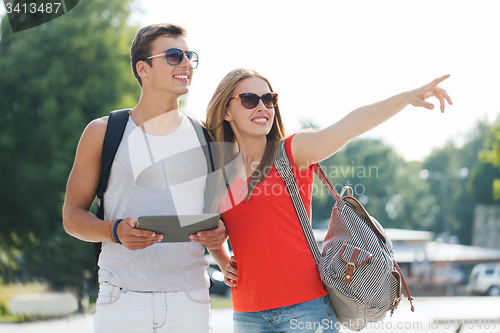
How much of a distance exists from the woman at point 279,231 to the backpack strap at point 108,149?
70 cm

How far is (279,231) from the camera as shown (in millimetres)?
2551

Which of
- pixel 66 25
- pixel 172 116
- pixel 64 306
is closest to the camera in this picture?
pixel 172 116

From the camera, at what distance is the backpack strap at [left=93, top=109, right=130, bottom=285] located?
2.59 m

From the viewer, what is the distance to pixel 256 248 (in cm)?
257

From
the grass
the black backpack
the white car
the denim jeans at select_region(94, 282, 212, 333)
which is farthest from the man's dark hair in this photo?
the white car

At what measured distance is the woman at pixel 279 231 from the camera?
2432 mm

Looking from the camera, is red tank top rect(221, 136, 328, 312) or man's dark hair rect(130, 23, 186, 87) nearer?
red tank top rect(221, 136, 328, 312)

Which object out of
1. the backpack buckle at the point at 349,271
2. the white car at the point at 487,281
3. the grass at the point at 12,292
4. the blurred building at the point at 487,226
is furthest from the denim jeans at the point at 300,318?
the blurred building at the point at 487,226

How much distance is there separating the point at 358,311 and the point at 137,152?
1511 millimetres

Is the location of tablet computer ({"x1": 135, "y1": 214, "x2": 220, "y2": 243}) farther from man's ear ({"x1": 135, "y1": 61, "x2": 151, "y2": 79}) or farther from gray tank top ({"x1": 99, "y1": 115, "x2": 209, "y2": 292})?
man's ear ({"x1": 135, "y1": 61, "x2": 151, "y2": 79})

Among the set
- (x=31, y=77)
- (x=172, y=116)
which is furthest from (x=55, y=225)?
(x=172, y=116)

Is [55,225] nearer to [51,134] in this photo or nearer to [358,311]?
[51,134]

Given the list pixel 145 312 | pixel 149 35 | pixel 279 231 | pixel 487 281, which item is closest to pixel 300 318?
pixel 279 231

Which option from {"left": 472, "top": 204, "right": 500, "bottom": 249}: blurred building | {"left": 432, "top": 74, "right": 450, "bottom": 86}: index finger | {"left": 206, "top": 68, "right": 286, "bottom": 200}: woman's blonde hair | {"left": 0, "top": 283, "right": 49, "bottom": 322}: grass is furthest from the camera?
{"left": 472, "top": 204, "right": 500, "bottom": 249}: blurred building
